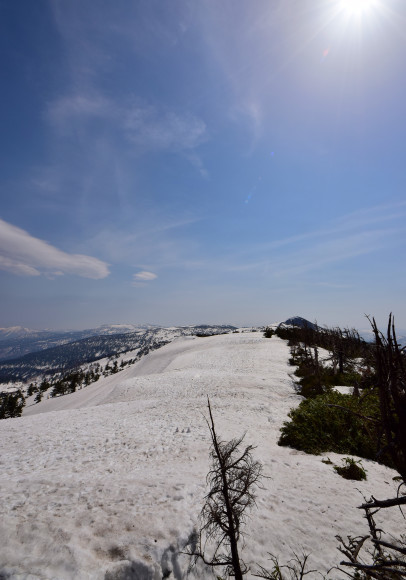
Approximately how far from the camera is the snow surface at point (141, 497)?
19.5ft

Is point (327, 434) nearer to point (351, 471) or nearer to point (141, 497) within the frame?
point (351, 471)

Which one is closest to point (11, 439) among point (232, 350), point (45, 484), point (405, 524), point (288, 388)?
point (45, 484)

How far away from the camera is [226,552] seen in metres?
6.48

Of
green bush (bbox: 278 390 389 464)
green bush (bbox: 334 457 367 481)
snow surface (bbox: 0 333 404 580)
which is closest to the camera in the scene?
snow surface (bbox: 0 333 404 580)

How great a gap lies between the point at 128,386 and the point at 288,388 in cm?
1800

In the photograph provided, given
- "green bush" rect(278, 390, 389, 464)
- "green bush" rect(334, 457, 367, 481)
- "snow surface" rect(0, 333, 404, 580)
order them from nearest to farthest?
"snow surface" rect(0, 333, 404, 580) → "green bush" rect(334, 457, 367, 481) → "green bush" rect(278, 390, 389, 464)

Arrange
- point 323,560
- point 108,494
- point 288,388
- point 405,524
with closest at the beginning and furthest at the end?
point 323,560
point 405,524
point 108,494
point 288,388

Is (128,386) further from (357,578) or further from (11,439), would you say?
(357,578)

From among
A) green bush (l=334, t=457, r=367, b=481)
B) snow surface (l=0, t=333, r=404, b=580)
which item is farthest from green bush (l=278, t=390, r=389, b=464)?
green bush (l=334, t=457, r=367, b=481)

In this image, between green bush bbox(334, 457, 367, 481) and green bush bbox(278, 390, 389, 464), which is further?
green bush bbox(278, 390, 389, 464)

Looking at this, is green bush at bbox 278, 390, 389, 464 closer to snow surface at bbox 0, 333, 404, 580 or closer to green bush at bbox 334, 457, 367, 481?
snow surface at bbox 0, 333, 404, 580

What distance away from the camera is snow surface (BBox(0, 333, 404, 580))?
19.5 feet

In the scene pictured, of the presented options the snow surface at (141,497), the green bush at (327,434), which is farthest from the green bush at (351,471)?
the green bush at (327,434)

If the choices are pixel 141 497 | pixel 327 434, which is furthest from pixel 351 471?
pixel 141 497
